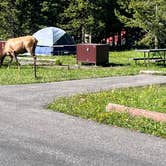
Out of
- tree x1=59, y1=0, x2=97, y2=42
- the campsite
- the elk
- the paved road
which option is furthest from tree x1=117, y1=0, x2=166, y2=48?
the paved road

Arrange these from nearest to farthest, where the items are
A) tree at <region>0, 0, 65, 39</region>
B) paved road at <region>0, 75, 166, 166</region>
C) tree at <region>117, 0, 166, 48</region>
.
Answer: paved road at <region>0, 75, 166, 166</region> → tree at <region>117, 0, 166, 48</region> → tree at <region>0, 0, 65, 39</region>

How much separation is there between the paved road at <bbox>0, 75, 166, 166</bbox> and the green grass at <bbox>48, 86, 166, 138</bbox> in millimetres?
372

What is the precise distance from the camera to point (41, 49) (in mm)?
36375

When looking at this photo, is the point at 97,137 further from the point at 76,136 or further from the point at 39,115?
the point at 39,115

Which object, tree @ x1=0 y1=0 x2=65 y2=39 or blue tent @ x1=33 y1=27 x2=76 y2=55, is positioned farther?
tree @ x1=0 y1=0 x2=65 y2=39

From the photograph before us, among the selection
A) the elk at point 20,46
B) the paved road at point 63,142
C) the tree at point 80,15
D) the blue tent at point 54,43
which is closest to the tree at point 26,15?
the tree at point 80,15

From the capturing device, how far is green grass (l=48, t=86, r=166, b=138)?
1051 centimetres

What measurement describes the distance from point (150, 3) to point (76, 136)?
830 inches

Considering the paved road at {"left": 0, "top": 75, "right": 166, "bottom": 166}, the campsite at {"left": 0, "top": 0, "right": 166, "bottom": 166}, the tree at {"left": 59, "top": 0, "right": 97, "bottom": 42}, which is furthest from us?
the tree at {"left": 59, "top": 0, "right": 97, "bottom": 42}

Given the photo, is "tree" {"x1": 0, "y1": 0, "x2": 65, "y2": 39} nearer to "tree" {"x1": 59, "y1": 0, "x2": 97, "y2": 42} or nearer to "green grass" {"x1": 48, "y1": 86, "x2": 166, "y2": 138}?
"tree" {"x1": 59, "y1": 0, "x2": 97, "y2": 42}

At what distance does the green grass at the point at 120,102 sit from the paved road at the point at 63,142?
0.37m

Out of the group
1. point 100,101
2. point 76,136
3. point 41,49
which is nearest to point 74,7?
point 41,49

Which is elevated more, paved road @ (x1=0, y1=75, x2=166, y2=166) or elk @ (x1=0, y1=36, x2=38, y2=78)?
elk @ (x1=0, y1=36, x2=38, y2=78)

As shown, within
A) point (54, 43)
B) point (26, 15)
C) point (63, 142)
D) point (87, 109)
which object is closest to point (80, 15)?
point (54, 43)
